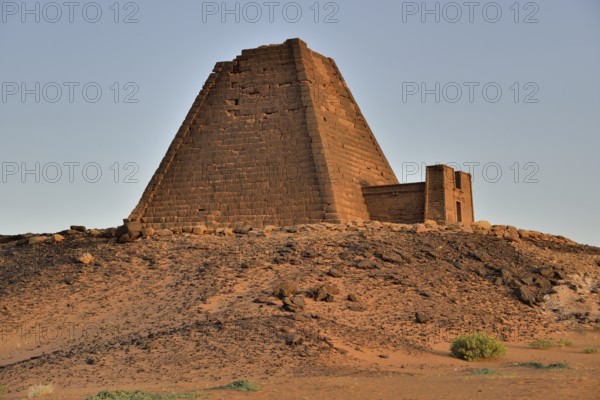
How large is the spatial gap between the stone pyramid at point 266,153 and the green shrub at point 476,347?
293 inches

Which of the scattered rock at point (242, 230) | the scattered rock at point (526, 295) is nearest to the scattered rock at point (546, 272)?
the scattered rock at point (526, 295)

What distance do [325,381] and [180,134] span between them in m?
14.4

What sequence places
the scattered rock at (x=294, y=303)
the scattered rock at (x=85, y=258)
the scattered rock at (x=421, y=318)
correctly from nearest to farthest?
the scattered rock at (x=294, y=303), the scattered rock at (x=421, y=318), the scattered rock at (x=85, y=258)

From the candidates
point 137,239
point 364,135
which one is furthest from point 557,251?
point 137,239

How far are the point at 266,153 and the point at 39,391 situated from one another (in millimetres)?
12653

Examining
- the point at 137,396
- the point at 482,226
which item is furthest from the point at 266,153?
the point at 137,396

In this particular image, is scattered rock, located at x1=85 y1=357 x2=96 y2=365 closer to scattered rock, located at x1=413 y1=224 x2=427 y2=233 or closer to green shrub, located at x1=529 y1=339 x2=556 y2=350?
green shrub, located at x1=529 y1=339 x2=556 y2=350

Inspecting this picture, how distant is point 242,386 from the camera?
11.8 m

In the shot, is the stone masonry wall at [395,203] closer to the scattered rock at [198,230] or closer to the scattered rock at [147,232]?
the scattered rock at [198,230]

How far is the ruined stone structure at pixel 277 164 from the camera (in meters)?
23.2

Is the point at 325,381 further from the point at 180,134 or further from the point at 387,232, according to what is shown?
the point at 180,134

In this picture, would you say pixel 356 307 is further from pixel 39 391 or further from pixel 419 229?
pixel 39 391

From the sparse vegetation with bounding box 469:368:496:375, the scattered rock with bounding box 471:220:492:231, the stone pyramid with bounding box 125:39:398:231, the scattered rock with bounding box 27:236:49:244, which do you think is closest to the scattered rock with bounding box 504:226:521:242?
the scattered rock with bounding box 471:220:492:231

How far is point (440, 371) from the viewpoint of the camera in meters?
13.8
